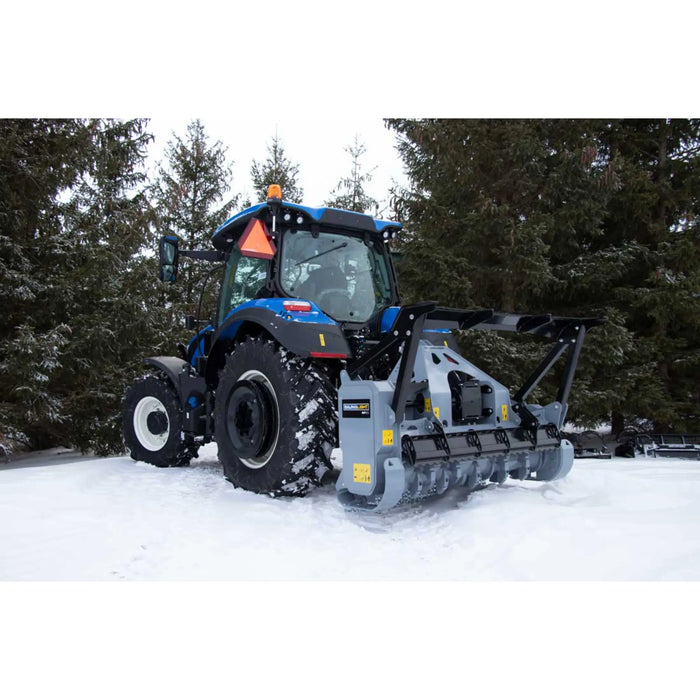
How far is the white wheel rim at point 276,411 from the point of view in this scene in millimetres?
4559

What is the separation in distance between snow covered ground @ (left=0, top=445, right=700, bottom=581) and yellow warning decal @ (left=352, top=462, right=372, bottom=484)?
0.99 feet

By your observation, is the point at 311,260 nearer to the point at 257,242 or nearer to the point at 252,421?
the point at 257,242

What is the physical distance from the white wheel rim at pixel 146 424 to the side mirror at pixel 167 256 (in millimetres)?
1438

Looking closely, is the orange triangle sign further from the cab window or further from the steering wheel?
the steering wheel

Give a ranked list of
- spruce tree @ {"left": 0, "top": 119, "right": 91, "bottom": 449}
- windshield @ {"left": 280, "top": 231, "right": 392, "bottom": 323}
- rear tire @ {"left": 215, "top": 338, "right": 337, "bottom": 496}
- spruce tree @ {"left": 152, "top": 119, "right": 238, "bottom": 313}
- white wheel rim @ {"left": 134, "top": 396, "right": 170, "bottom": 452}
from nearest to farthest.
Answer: rear tire @ {"left": 215, "top": 338, "right": 337, "bottom": 496} < windshield @ {"left": 280, "top": 231, "right": 392, "bottom": 323} < white wheel rim @ {"left": 134, "top": 396, "right": 170, "bottom": 452} < spruce tree @ {"left": 0, "top": 119, "right": 91, "bottom": 449} < spruce tree @ {"left": 152, "top": 119, "right": 238, "bottom": 313}

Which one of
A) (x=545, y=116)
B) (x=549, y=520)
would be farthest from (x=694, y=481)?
(x=545, y=116)

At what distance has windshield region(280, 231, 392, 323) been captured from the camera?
5.15 m

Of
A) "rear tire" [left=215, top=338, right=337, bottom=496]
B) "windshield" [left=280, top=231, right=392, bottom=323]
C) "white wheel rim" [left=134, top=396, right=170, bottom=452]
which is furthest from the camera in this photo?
"white wheel rim" [left=134, top=396, right=170, bottom=452]

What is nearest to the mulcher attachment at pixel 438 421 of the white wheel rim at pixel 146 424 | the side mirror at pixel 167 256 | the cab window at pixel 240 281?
the cab window at pixel 240 281

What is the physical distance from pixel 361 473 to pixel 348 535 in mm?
393

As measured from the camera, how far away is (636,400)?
9.05 meters

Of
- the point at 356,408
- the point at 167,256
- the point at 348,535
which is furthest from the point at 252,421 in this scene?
the point at 167,256

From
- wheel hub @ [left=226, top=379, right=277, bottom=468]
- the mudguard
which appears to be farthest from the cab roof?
wheel hub @ [left=226, top=379, right=277, bottom=468]

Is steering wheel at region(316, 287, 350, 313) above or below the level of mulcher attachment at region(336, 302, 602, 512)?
above
